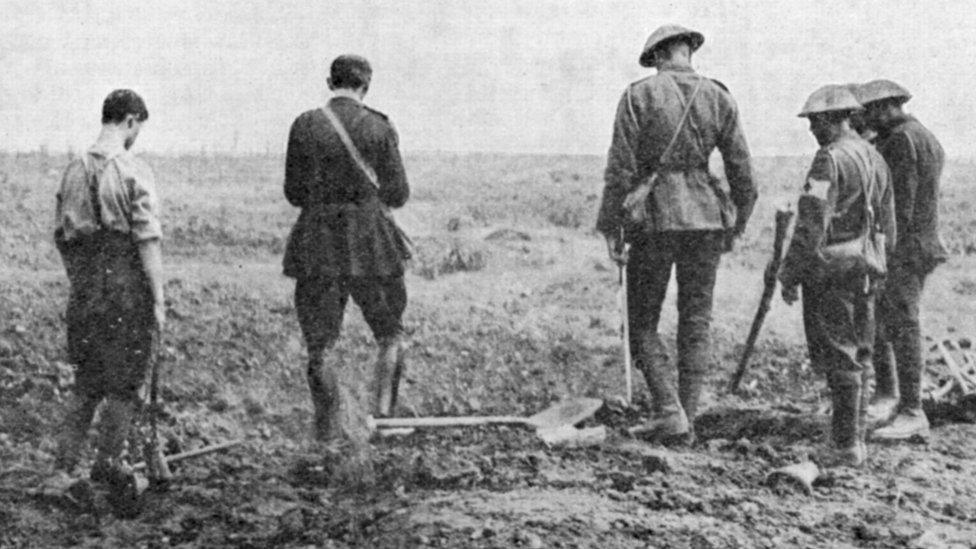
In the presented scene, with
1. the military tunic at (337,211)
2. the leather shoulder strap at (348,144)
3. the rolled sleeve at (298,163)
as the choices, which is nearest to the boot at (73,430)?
the military tunic at (337,211)

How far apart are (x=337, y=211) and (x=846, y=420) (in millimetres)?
2763

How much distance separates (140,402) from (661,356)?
2.62 m

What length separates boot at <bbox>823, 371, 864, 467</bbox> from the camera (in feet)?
19.1

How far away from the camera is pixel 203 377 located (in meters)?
7.75

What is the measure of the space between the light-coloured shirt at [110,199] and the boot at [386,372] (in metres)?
1.68

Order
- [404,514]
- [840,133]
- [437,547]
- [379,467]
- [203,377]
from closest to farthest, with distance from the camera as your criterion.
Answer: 1. [437,547]
2. [404,514]
3. [379,467]
4. [840,133]
5. [203,377]

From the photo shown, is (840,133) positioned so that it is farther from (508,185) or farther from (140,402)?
(508,185)

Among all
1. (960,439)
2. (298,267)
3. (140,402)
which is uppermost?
(298,267)

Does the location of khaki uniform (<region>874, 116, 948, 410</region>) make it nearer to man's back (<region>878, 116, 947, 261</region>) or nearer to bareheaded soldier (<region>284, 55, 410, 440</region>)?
man's back (<region>878, 116, 947, 261</region>)

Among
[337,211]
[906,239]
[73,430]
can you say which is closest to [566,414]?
[337,211]

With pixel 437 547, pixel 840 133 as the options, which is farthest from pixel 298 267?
pixel 840 133

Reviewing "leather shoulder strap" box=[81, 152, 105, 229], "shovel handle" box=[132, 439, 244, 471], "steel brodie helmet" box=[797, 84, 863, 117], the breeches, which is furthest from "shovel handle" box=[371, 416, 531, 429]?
"steel brodie helmet" box=[797, 84, 863, 117]

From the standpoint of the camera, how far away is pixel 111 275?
4.90m

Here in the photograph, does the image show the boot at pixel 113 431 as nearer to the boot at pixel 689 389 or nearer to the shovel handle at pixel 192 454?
the shovel handle at pixel 192 454
